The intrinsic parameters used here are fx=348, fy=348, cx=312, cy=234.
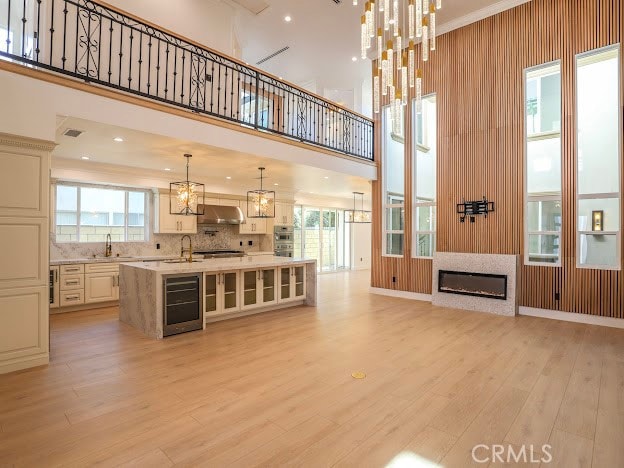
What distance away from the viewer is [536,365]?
3.67 metres

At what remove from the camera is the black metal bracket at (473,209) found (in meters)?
6.53

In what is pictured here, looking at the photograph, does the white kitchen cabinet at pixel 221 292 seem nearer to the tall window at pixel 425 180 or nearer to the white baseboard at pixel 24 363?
the white baseboard at pixel 24 363

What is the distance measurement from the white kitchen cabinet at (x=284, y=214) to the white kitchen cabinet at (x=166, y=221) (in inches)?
112

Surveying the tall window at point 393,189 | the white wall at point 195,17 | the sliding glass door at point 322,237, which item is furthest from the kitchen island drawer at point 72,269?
the sliding glass door at point 322,237

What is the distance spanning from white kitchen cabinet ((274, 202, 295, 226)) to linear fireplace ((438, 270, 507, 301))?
5.04 meters

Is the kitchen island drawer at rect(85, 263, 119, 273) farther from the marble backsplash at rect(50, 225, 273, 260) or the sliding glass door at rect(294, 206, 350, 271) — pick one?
the sliding glass door at rect(294, 206, 350, 271)

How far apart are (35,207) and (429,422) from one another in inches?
164

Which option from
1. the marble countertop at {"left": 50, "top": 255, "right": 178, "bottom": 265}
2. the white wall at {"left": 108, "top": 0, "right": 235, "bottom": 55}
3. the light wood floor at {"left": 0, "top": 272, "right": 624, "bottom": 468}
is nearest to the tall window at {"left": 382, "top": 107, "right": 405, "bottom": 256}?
the light wood floor at {"left": 0, "top": 272, "right": 624, "bottom": 468}

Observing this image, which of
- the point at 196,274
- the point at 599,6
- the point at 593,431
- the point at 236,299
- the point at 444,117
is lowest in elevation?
the point at 593,431

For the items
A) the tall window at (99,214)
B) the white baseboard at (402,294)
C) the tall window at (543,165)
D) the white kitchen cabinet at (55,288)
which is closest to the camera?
the white kitchen cabinet at (55,288)

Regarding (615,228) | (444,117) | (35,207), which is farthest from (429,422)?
(444,117)

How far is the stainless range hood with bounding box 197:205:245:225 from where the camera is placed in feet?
27.1

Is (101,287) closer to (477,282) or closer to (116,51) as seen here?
(116,51)

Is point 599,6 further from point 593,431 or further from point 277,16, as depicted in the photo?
point 593,431
